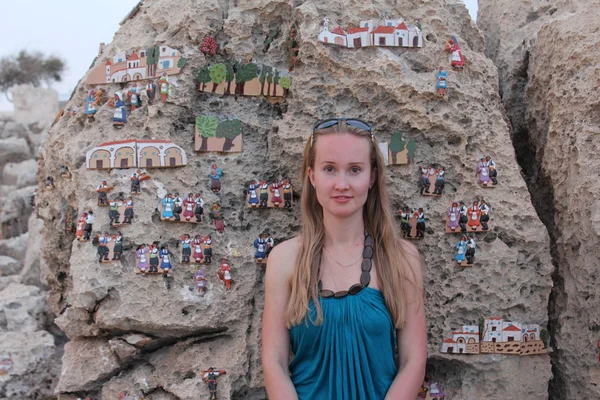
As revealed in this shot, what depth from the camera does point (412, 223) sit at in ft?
9.41

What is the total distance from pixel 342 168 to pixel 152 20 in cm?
158

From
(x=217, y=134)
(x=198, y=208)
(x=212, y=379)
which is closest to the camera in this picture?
(x=212, y=379)

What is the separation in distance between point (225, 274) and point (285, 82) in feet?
3.46

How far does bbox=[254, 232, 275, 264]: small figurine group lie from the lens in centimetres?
288

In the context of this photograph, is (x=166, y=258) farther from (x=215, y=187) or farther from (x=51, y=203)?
(x=51, y=203)

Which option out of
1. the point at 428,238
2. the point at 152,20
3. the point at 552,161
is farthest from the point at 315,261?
the point at 152,20

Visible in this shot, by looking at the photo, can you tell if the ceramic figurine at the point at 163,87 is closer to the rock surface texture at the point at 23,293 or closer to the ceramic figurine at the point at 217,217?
the ceramic figurine at the point at 217,217

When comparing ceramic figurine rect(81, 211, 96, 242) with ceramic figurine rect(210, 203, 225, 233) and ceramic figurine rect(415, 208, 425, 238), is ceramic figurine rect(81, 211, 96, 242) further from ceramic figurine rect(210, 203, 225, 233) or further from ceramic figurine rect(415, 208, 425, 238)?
ceramic figurine rect(415, 208, 425, 238)

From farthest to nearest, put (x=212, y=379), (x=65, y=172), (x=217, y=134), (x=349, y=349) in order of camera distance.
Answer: (x=65, y=172)
(x=217, y=134)
(x=212, y=379)
(x=349, y=349)

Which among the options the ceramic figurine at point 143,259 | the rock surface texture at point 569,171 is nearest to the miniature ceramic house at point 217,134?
the ceramic figurine at point 143,259

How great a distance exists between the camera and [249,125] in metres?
3.02

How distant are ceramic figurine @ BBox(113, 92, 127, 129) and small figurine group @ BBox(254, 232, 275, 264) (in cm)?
94

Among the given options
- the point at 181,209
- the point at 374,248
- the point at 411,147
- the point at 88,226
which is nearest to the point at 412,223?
the point at 411,147

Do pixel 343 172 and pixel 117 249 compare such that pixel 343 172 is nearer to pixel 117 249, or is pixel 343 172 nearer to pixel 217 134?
pixel 217 134
